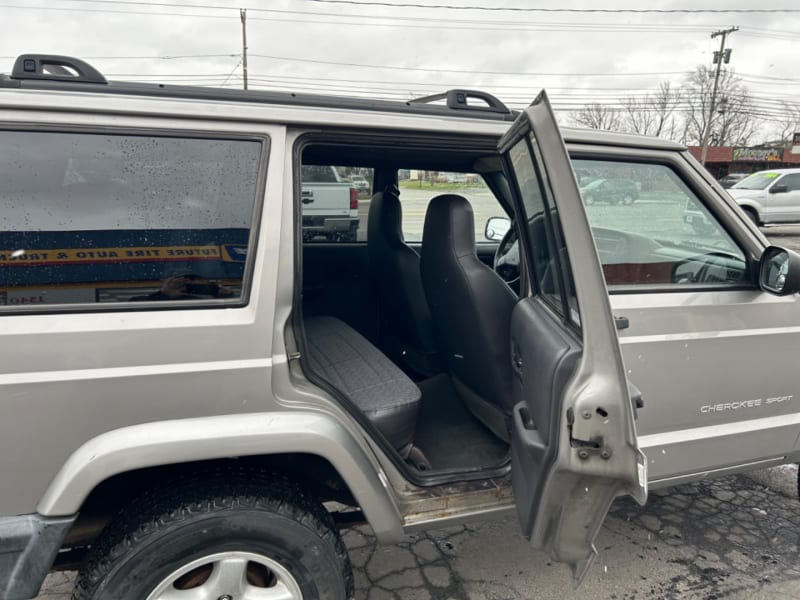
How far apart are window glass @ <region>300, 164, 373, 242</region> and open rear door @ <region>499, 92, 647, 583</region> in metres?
1.64

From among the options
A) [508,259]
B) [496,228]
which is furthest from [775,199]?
[508,259]

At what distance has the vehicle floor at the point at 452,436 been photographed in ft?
7.99

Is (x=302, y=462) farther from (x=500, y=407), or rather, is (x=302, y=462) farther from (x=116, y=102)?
(x=116, y=102)

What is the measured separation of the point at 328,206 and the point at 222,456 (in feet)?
7.68

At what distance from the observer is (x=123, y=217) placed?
5.07 feet

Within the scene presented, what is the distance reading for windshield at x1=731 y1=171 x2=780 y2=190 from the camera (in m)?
13.8

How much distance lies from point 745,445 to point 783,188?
572 inches

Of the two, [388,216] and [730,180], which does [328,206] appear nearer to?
[388,216]

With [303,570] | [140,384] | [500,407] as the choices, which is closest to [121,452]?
[140,384]

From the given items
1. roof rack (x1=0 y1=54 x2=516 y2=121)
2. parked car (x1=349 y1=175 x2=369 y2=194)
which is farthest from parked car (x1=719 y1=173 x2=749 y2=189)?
roof rack (x1=0 y1=54 x2=516 y2=121)

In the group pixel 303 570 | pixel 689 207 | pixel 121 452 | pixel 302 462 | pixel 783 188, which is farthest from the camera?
pixel 783 188

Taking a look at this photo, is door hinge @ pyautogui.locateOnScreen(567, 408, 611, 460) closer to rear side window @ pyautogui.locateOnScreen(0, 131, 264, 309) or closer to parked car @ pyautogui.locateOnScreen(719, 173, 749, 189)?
rear side window @ pyautogui.locateOnScreen(0, 131, 264, 309)

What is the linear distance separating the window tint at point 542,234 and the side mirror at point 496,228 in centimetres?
129

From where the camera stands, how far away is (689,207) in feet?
7.33
